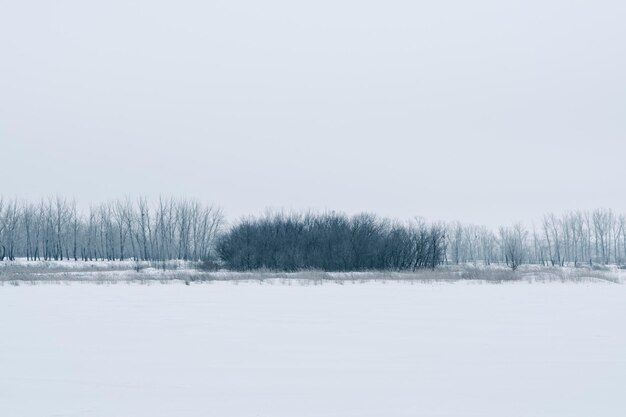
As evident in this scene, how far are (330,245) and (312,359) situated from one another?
3033 centimetres

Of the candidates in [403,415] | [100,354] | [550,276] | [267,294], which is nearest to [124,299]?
[267,294]

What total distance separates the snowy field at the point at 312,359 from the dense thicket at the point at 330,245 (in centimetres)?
2209

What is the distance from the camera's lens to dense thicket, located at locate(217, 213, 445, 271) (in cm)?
3722

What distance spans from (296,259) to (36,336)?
2769 cm

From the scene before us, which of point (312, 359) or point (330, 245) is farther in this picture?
point (330, 245)

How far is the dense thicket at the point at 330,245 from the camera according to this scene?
37.2 metres

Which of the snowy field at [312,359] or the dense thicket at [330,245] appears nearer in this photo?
the snowy field at [312,359]

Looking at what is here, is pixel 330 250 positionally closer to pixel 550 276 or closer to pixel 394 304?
pixel 550 276

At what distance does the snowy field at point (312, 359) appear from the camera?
5516 mm

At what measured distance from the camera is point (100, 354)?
803 cm

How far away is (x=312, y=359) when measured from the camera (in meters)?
7.72

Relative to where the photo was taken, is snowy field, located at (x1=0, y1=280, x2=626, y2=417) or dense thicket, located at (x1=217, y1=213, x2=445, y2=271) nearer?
snowy field, located at (x1=0, y1=280, x2=626, y2=417)

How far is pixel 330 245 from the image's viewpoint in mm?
38031

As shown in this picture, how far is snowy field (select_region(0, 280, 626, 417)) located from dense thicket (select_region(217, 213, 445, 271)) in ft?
72.5
